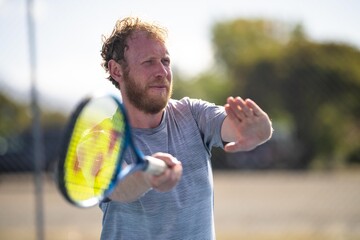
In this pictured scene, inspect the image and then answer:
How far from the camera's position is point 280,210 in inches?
405

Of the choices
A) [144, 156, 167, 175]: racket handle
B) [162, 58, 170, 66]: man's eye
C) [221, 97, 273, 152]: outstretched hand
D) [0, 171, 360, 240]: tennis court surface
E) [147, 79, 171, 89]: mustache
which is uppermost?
[162, 58, 170, 66]: man's eye

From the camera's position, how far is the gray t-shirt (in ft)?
8.20

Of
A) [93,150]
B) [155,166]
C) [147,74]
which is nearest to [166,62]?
[147,74]

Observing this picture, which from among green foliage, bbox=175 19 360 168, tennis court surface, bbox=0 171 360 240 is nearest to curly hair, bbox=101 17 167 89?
green foliage, bbox=175 19 360 168

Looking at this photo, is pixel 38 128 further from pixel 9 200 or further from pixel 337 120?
pixel 9 200

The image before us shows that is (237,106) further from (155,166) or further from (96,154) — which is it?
(96,154)

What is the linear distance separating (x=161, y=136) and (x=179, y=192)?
0.85ft

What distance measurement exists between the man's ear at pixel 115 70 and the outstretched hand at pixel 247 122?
638 mm

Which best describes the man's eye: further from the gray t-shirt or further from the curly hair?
the gray t-shirt

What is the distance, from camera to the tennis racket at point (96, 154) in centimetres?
200

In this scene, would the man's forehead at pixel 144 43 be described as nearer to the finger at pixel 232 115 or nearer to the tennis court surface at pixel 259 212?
the finger at pixel 232 115

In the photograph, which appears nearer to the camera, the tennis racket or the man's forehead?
the tennis racket

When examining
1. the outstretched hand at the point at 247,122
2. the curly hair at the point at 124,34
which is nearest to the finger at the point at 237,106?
the outstretched hand at the point at 247,122

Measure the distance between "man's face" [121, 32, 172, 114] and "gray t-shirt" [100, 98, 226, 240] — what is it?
0.14 meters
